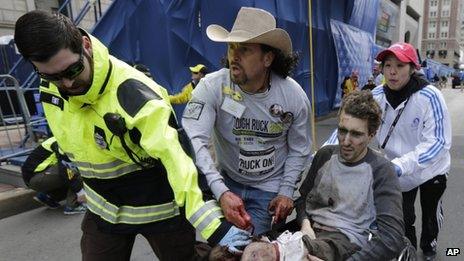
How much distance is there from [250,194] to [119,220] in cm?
76

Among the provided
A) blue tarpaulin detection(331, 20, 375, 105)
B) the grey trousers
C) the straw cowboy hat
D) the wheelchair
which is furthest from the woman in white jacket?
blue tarpaulin detection(331, 20, 375, 105)

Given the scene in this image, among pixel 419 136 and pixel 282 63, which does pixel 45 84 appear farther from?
pixel 419 136

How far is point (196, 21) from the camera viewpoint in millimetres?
7949

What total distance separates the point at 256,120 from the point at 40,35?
118cm

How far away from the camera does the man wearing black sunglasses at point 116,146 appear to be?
4.76ft

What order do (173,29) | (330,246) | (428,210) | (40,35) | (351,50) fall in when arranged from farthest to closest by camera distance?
(351,50)
(173,29)
(428,210)
(330,246)
(40,35)

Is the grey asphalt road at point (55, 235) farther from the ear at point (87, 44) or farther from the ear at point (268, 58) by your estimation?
the ear at point (87, 44)

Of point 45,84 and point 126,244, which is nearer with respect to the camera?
point 45,84

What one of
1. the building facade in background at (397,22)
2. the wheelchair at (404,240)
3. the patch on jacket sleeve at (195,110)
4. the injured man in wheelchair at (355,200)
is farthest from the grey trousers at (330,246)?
the building facade in background at (397,22)

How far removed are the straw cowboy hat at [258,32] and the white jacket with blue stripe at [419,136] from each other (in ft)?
2.64

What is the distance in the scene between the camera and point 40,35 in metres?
1.35

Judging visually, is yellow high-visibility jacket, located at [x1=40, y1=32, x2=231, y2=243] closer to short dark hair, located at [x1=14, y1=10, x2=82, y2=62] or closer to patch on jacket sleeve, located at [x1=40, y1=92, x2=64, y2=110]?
patch on jacket sleeve, located at [x1=40, y1=92, x2=64, y2=110]

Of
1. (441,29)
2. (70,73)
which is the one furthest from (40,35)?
(441,29)

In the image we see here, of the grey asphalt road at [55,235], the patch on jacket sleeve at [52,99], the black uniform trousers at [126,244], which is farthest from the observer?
the grey asphalt road at [55,235]
